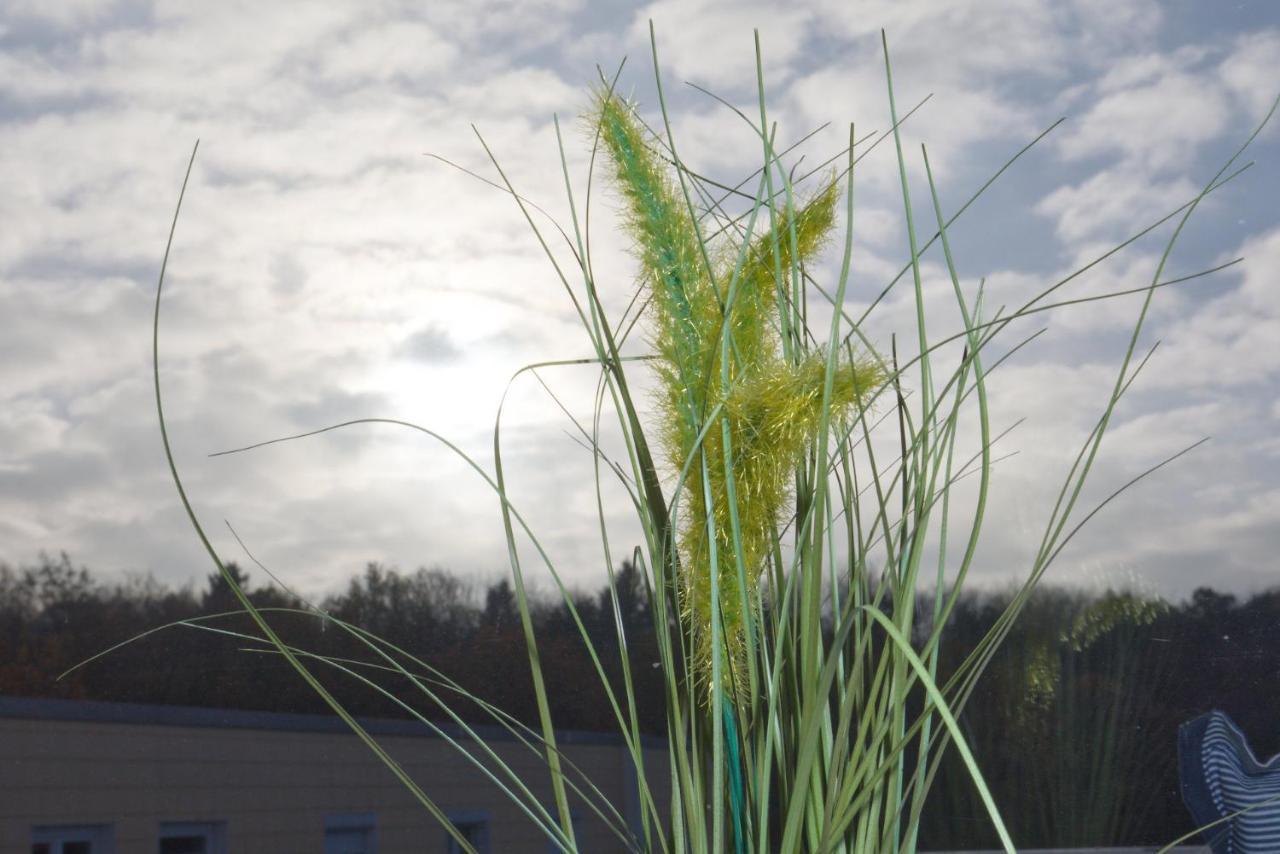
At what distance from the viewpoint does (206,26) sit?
5.16ft

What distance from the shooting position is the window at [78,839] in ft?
4.45

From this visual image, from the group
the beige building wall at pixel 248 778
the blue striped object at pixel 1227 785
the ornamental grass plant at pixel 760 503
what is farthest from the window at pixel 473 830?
the ornamental grass plant at pixel 760 503

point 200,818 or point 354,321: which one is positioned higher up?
point 354,321

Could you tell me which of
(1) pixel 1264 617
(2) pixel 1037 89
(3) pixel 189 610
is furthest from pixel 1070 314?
(3) pixel 189 610

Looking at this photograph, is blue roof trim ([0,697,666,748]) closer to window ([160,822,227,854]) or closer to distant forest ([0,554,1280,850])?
distant forest ([0,554,1280,850])

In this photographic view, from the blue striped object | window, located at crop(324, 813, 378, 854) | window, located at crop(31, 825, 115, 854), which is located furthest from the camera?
window, located at crop(324, 813, 378, 854)

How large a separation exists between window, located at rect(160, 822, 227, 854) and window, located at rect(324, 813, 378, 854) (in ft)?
0.44

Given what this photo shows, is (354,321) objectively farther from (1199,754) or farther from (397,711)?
(1199,754)

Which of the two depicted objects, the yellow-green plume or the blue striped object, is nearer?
the yellow-green plume

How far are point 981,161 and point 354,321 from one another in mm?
879

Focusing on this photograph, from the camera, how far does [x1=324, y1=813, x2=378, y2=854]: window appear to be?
4.98ft

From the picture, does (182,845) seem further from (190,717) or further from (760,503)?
(760,503)

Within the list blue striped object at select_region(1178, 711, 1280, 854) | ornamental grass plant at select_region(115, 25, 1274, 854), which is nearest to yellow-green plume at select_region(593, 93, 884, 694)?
ornamental grass plant at select_region(115, 25, 1274, 854)

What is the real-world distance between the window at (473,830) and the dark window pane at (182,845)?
33 cm
